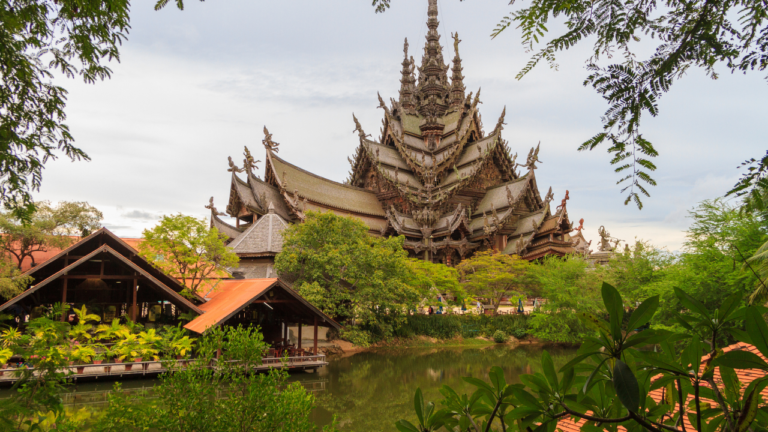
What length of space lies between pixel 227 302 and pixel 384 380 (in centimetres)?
526

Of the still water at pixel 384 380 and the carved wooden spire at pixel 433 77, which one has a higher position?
the carved wooden spire at pixel 433 77

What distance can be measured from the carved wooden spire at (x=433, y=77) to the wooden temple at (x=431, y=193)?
1.83 feet

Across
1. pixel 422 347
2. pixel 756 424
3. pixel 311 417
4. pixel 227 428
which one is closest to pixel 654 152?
pixel 756 424

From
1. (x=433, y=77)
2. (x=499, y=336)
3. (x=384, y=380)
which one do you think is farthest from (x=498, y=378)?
(x=433, y=77)

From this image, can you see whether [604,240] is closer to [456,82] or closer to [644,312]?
[456,82]

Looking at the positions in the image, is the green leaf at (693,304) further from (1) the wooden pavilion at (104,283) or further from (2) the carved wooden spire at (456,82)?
(2) the carved wooden spire at (456,82)

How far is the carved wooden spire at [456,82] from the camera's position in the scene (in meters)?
41.2

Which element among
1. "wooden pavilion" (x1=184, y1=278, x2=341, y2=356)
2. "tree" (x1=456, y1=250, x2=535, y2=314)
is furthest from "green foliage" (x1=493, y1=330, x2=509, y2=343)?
"wooden pavilion" (x1=184, y1=278, x2=341, y2=356)

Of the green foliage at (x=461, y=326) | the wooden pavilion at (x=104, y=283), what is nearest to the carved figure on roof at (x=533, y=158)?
the green foliage at (x=461, y=326)

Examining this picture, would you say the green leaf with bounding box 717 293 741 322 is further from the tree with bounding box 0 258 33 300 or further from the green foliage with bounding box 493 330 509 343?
the green foliage with bounding box 493 330 509 343

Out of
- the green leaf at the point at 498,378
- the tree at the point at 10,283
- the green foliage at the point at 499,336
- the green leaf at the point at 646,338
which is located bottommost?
the green foliage at the point at 499,336

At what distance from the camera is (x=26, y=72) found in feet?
11.1

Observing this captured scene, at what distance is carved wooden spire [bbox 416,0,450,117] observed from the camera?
41.0 metres

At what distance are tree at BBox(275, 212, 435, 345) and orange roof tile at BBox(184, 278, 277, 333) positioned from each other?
10.6ft
